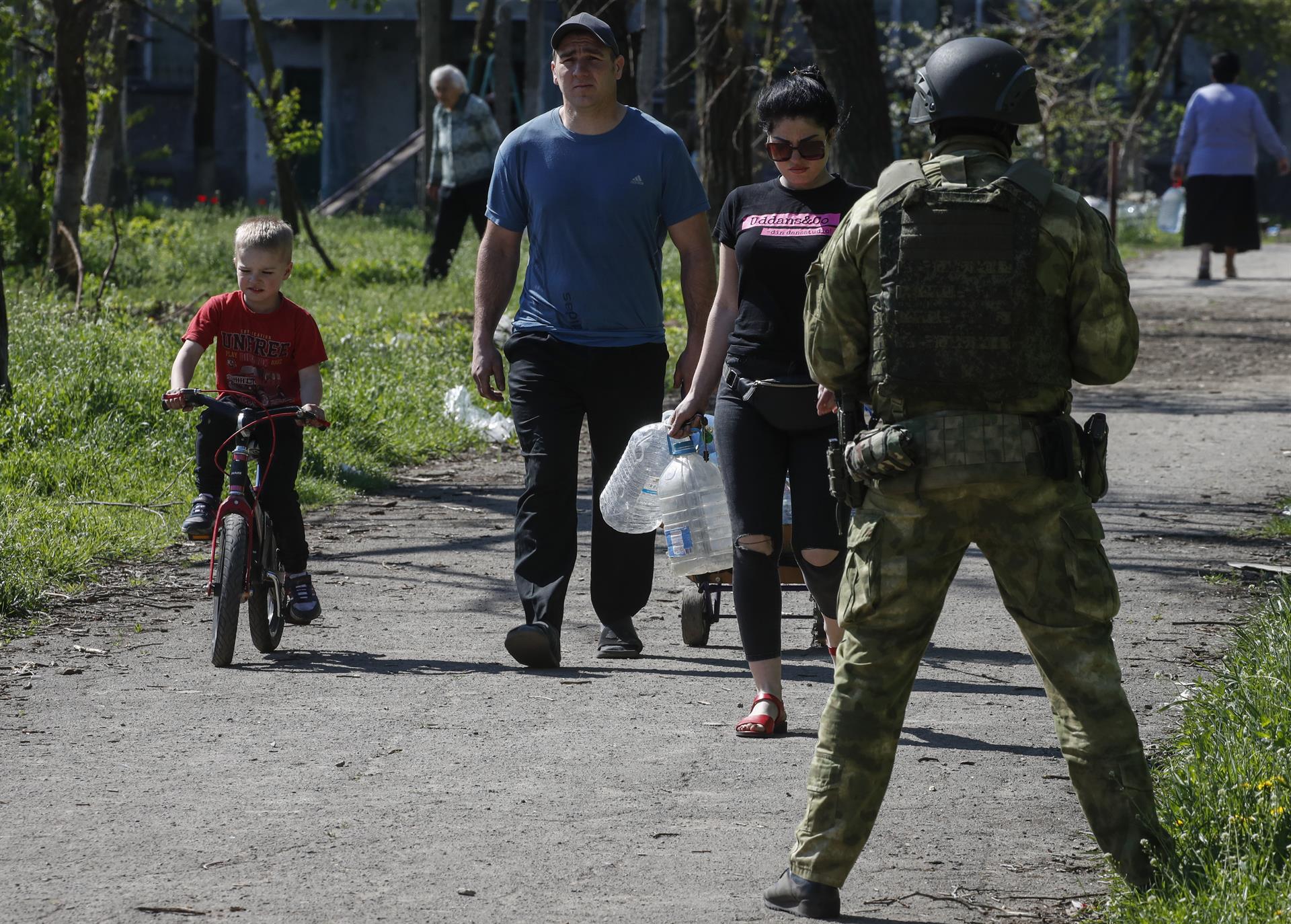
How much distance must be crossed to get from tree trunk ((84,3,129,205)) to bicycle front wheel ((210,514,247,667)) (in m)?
14.4

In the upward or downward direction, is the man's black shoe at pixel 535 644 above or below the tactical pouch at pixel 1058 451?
below

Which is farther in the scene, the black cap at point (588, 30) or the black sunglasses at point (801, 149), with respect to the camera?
the black cap at point (588, 30)

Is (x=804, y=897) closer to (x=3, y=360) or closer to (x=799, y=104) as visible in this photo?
(x=799, y=104)

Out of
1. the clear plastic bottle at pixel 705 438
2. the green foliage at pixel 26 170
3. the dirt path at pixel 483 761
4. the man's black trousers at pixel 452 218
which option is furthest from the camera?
the man's black trousers at pixel 452 218

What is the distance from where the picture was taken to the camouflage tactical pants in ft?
11.3

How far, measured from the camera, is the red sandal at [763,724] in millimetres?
4977

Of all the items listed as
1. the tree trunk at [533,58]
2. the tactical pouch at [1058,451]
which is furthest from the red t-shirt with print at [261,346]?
the tree trunk at [533,58]

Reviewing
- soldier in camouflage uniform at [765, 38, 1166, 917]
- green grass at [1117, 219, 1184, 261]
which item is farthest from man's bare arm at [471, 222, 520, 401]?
green grass at [1117, 219, 1184, 261]

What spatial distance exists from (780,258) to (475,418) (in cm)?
655

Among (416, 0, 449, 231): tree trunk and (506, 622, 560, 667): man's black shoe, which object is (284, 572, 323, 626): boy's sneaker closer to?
(506, 622, 560, 667): man's black shoe

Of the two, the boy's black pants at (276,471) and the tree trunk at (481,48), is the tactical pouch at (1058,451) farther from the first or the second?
the tree trunk at (481,48)

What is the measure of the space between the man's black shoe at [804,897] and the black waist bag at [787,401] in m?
1.62

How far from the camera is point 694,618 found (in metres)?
6.16

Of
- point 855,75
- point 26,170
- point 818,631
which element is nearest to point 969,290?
point 818,631
